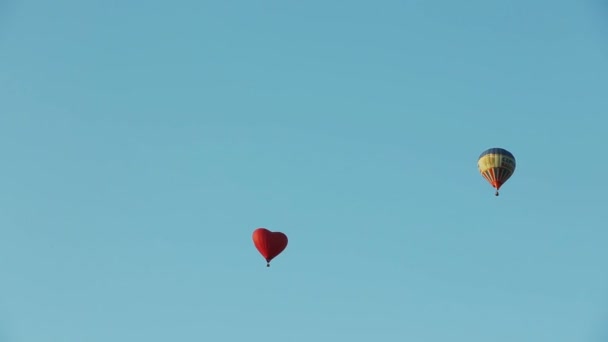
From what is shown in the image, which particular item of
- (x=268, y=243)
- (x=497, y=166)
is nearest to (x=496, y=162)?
(x=497, y=166)

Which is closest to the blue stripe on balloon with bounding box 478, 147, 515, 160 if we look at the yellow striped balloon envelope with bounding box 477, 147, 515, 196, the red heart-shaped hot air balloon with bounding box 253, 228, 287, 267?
the yellow striped balloon envelope with bounding box 477, 147, 515, 196

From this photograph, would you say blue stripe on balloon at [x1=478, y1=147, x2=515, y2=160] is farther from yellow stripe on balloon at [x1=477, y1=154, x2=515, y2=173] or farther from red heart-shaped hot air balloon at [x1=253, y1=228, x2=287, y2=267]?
red heart-shaped hot air balloon at [x1=253, y1=228, x2=287, y2=267]

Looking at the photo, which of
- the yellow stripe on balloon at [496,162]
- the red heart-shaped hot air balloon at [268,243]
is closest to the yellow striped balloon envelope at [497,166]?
the yellow stripe on balloon at [496,162]

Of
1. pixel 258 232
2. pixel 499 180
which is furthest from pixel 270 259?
pixel 499 180

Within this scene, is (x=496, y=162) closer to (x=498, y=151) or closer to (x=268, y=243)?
(x=498, y=151)

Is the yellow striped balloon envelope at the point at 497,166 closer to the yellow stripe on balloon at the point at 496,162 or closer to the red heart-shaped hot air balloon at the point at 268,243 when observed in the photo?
the yellow stripe on balloon at the point at 496,162
